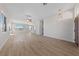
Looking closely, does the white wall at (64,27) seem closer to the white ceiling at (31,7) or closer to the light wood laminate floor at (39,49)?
the white ceiling at (31,7)

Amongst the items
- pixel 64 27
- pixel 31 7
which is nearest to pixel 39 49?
pixel 31 7

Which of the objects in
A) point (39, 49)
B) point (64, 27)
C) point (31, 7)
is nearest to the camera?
point (39, 49)

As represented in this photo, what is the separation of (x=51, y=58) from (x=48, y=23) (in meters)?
9.04

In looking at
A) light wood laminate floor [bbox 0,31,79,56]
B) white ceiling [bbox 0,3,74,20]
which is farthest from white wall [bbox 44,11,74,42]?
light wood laminate floor [bbox 0,31,79,56]

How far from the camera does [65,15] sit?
30.5ft

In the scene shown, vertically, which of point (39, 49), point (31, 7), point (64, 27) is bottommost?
point (39, 49)

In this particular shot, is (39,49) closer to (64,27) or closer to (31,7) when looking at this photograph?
(31,7)

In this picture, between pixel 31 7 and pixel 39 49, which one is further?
pixel 31 7

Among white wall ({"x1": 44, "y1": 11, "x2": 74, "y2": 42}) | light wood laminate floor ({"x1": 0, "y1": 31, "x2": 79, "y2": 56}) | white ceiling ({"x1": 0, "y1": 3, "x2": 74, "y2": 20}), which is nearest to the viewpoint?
light wood laminate floor ({"x1": 0, "y1": 31, "x2": 79, "y2": 56})

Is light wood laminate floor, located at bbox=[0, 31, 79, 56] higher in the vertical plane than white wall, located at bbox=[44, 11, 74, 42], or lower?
lower

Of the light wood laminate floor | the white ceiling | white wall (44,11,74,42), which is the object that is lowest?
the light wood laminate floor

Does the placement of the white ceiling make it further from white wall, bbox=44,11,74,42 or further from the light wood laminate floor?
the light wood laminate floor

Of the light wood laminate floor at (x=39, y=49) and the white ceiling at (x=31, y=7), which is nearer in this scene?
the light wood laminate floor at (x=39, y=49)

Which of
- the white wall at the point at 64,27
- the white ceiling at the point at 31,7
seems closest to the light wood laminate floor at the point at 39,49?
the white wall at the point at 64,27
